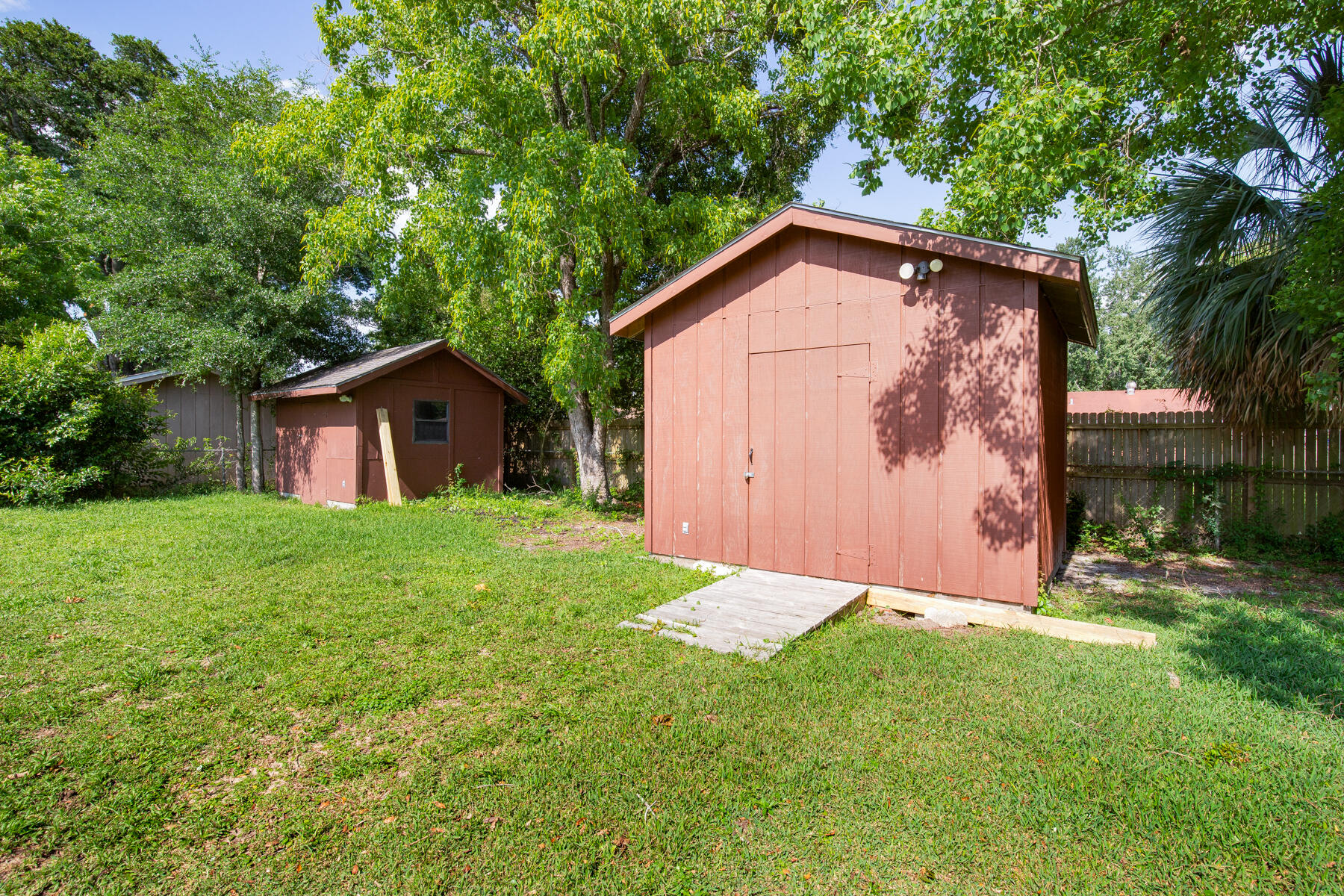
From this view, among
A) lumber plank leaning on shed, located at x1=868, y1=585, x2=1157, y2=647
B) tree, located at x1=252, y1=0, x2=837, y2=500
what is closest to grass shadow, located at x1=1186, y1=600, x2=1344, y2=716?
lumber plank leaning on shed, located at x1=868, y1=585, x2=1157, y2=647

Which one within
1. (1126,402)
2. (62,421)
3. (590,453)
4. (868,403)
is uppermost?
(1126,402)

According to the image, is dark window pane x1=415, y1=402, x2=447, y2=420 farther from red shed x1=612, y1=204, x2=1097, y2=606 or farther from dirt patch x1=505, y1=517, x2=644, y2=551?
red shed x1=612, y1=204, x2=1097, y2=606

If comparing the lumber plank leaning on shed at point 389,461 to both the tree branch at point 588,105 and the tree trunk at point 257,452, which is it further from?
the tree branch at point 588,105

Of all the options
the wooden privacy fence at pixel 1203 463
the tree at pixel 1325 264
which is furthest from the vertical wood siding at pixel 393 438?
the tree at pixel 1325 264

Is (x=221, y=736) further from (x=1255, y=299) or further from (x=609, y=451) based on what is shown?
(x=609, y=451)

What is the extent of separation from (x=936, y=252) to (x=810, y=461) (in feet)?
7.06

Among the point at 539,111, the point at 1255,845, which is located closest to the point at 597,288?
the point at 539,111

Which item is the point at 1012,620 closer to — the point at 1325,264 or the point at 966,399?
the point at 966,399

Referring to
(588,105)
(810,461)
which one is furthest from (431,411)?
(810,461)

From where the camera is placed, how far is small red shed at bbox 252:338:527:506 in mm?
12172

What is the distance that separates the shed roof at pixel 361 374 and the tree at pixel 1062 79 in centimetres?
891

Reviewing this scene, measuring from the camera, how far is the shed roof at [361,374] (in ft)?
38.7

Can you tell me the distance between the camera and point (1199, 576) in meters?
6.76

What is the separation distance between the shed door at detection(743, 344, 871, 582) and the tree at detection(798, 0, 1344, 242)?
147 inches
